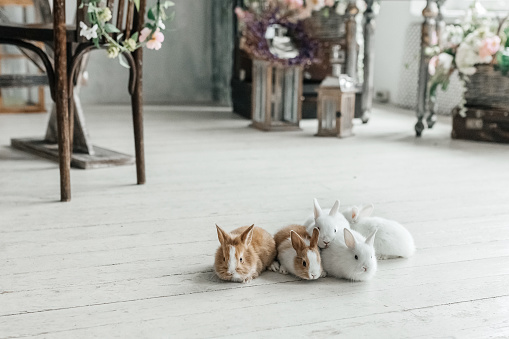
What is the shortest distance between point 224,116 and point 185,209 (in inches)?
81.4

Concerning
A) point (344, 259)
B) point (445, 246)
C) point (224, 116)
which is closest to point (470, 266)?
point (445, 246)

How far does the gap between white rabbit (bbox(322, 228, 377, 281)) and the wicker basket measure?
2.05m

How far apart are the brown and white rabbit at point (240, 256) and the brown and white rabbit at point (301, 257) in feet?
0.15

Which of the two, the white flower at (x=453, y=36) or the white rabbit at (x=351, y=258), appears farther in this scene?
the white flower at (x=453, y=36)

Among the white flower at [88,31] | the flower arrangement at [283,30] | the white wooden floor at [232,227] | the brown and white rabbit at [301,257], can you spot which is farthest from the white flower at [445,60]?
the brown and white rabbit at [301,257]

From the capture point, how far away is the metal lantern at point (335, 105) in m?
3.39

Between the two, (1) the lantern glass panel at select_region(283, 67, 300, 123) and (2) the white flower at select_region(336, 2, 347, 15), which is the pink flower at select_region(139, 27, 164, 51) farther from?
(2) the white flower at select_region(336, 2, 347, 15)

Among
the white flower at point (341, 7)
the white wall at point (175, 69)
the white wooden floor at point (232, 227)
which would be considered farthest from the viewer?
the white wall at point (175, 69)

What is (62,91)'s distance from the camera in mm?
2053

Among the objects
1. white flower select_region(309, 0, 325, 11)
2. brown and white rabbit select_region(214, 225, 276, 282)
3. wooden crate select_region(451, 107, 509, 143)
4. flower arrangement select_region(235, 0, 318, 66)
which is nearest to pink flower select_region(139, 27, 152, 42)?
brown and white rabbit select_region(214, 225, 276, 282)

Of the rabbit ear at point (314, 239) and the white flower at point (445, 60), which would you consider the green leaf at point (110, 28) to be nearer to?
the rabbit ear at point (314, 239)

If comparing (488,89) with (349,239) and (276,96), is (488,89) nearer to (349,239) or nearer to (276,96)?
(276,96)

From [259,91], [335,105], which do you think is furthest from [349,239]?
[259,91]

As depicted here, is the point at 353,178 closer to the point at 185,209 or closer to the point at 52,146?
the point at 185,209
